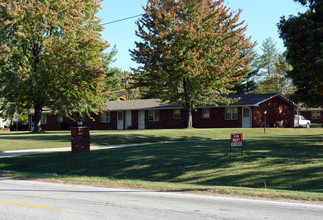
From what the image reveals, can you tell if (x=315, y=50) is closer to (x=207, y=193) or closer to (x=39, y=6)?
(x=207, y=193)

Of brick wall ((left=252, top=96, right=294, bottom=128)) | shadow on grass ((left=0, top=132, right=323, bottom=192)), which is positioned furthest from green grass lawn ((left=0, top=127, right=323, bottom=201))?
brick wall ((left=252, top=96, right=294, bottom=128))

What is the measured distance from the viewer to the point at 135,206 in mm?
8164

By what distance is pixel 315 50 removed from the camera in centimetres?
1712

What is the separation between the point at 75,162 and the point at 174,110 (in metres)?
28.5

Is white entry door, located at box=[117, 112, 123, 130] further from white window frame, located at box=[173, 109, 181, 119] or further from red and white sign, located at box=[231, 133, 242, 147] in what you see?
red and white sign, located at box=[231, 133, 242, 147]

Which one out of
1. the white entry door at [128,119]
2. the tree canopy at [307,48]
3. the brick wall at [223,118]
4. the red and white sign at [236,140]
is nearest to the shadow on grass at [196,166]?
the red and white sign at [236,140]

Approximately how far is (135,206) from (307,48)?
12561 millimetres

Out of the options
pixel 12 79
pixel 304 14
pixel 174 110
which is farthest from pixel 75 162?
pixel 174 110

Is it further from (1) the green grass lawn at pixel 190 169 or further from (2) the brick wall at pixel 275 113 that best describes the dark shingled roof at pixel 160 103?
(1) the green grass lawn at pixel 190 169

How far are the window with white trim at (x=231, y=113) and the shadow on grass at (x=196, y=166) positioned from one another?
23.3 m

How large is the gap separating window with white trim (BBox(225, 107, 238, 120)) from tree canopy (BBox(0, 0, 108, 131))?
567 inches

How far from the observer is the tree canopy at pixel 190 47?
3431cm

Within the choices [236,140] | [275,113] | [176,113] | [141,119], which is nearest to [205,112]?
[176,113]

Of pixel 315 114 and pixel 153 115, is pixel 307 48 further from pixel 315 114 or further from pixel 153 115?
pixel 315 114
